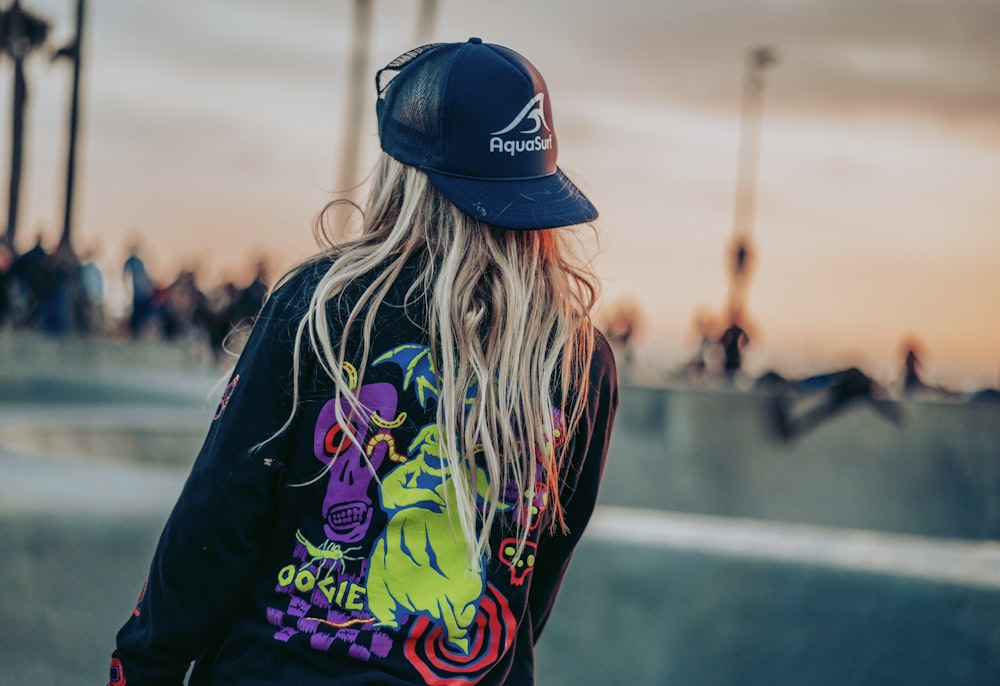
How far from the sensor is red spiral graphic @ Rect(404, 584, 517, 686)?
5.00 feet

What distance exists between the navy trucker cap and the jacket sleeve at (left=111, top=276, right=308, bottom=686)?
12.5 inches

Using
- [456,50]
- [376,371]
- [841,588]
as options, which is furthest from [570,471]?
[841,588]

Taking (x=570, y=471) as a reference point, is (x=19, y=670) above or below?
below

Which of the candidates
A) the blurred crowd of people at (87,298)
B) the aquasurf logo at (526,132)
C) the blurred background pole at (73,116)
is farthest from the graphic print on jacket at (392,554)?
the blurred background pole at (73,116)

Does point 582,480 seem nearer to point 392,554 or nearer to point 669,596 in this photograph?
point 392,554

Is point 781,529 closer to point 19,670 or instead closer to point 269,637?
point 19,670

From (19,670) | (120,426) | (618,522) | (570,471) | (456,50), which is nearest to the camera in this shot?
(456,50)

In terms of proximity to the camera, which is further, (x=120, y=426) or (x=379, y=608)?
(x=120, y=426)

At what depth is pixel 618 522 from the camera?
4.48 meters

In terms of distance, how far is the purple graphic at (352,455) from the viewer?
1559 millimetres

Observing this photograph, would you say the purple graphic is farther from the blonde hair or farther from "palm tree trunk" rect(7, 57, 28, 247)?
"palm tree trunk" rect(7, 57, 28, 247)

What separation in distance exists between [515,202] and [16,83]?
26621 millimetres

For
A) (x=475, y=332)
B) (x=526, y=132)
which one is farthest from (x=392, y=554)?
(x=526, y=132)

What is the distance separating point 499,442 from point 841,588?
292 cm
